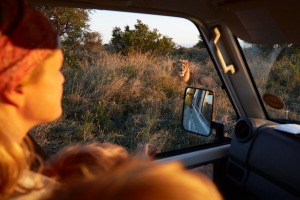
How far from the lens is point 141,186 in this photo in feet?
2.00

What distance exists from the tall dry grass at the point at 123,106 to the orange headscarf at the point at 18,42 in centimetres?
296

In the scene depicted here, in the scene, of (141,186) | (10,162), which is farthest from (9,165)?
(141,186)

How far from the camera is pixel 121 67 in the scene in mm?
7379

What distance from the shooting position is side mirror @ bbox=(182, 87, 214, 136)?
2898mm

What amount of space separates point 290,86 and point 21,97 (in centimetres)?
212

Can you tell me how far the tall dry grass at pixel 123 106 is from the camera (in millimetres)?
4824

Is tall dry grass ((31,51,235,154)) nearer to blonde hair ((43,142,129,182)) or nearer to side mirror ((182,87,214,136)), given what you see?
side mirror ((182,87,214,136))

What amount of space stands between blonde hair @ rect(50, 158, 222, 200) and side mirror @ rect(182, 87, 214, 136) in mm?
2243

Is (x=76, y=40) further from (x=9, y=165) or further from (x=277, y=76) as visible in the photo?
(x=9, y=165)

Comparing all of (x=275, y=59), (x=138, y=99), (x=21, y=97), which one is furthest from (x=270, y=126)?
(x=138, y=99)

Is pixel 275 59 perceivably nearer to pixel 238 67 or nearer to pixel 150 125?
pixel 238 67

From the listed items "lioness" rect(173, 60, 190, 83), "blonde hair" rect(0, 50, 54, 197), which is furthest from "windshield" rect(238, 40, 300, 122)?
"lioness" rect(173, 60, 190, 83)

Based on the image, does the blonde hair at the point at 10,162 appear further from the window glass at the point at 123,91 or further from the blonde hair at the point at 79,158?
the window glass at the point at 123,91

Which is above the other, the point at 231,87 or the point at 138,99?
the point at 231,87
